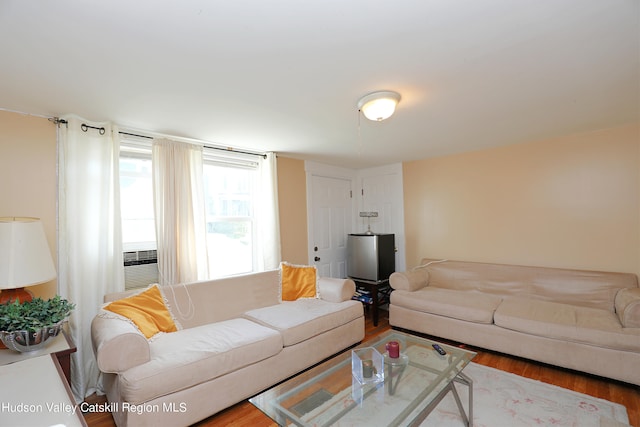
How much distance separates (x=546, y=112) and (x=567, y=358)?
6.81ft

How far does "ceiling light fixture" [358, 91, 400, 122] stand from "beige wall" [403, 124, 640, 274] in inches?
91.5

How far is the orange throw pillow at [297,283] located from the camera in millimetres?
3217

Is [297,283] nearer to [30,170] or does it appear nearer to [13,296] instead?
[13,296]

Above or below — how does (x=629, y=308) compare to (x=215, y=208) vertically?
below

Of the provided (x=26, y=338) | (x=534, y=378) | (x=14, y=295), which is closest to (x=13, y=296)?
(x=14, y=295)

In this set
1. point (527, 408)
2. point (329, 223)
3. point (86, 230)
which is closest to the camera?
point (527, 408)

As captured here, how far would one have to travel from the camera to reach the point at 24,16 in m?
1.18

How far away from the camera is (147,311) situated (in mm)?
2268

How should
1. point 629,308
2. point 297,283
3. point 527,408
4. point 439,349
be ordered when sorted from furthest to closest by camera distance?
point 297,283
point 629,308
point 439,349
point 527,408

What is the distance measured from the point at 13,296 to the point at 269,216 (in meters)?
2.27

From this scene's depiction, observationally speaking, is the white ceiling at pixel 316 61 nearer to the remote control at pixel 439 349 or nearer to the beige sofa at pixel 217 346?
the beige sofa at pixel 217 346

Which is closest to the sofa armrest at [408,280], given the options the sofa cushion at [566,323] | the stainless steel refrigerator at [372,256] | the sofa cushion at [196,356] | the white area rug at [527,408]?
the stainless steel refrigerator at [372,256]

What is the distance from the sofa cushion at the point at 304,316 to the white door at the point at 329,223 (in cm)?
119

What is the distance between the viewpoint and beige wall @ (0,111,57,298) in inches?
83.5
